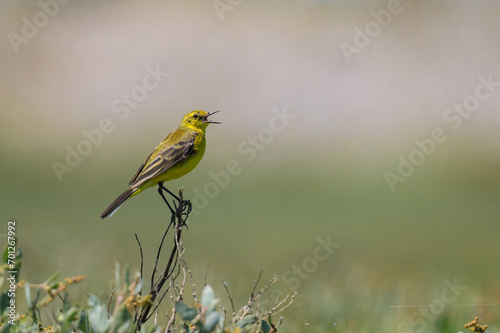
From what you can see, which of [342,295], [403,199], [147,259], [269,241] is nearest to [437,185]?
[403,199]

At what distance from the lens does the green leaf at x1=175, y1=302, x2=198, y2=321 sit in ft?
5.57

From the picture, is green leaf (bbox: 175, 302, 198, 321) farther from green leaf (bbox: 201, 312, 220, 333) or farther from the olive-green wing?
the olive-green wing

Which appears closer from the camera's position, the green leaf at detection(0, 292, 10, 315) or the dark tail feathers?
the green leaf at detection(0, 292, 10, 315)

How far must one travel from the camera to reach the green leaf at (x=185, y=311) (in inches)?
66.9

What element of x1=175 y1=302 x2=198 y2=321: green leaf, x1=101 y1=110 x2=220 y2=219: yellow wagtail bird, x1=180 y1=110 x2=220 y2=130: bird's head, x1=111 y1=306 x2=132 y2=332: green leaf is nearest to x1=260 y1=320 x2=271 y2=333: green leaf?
x1=175 y1=302 x2=198 y2=321: green leaf

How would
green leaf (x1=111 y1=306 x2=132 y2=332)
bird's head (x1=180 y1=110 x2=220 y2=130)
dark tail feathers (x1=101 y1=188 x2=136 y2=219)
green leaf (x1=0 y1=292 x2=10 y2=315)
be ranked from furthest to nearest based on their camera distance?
1. bird's head (x1=180 y1=110 x2=220 y2=130)
2. dark tail feathers (x1=101 y1=188 x2=136 y2=219)
3. green leaf (x1=0 y1=292 x2=10 y2=315)
4. green leaf (x1=111 y1=306 x2=132 y2=332)

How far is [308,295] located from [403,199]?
389 centimetres

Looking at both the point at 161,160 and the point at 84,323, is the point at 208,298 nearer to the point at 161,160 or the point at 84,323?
the point at 84,323

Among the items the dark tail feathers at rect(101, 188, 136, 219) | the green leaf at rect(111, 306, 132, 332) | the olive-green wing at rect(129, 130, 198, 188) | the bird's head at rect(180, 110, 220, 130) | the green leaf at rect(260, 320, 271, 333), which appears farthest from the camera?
the bird's head at rect(180, 110, 220, 130)

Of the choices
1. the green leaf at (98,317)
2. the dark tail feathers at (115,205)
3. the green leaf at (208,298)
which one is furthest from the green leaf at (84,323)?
the dark tail feathers at (115,205)

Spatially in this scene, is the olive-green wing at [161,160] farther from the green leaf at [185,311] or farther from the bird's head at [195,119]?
the green leaf at [185,311]

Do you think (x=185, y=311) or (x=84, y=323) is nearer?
(x=185, y=311)

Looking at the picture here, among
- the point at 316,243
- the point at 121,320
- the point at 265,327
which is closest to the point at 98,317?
the point at 121,320

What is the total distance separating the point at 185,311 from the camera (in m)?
1.73
